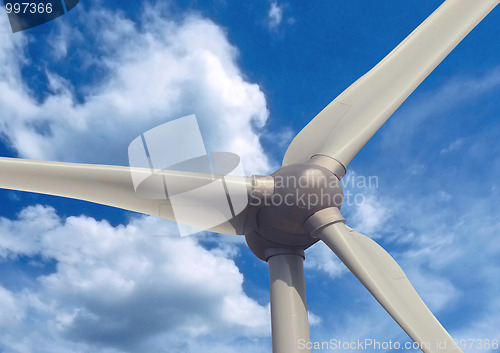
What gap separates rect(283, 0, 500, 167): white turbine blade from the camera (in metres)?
10.4

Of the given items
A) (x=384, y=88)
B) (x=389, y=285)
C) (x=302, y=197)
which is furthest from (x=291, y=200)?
(x=384, y=88)

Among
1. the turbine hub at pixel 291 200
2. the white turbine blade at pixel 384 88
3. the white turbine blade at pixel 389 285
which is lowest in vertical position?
the white turbine blade at pixel 389 285

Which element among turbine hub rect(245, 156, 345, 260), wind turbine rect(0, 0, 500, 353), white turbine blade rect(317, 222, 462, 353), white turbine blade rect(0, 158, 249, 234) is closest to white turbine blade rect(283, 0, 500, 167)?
wind turbine rect(0, 0, 500, 353)

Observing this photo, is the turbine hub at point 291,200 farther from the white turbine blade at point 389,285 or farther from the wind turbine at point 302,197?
the white turbine blade at point 389,285

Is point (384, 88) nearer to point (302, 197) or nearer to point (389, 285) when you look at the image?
point (302, 197)

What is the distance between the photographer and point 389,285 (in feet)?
26.9

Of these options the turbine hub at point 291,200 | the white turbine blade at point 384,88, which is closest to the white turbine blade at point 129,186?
the turbine hub at point 291,200

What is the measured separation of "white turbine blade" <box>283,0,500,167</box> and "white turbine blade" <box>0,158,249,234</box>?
7.36ft

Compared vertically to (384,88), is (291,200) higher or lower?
lower

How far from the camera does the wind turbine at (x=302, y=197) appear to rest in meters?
8.23

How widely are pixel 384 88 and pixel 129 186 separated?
244 inches

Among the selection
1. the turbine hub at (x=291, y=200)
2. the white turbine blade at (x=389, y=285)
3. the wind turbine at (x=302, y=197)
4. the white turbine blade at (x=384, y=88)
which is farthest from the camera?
the white turbine blade at (x=384, y=88)

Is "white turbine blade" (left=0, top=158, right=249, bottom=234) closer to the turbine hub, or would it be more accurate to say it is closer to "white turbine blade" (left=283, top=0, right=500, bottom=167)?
the turbine hub

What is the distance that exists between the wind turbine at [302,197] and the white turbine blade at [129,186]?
0.7 inches
